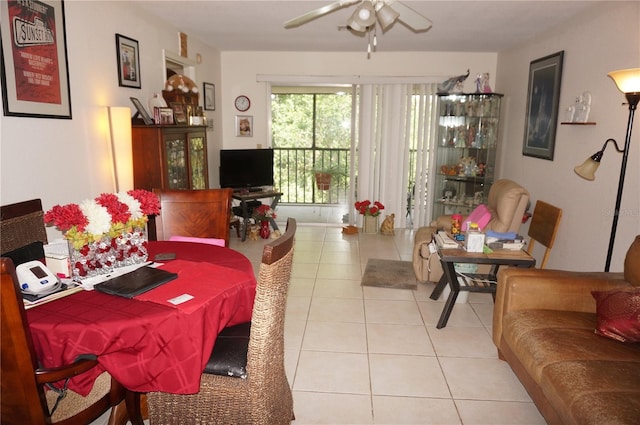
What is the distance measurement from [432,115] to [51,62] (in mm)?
4304

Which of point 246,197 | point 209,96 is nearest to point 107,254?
point 246,197

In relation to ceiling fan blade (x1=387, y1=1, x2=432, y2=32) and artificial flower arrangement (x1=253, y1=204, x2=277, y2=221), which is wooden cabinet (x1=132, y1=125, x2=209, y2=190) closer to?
artificial flower arrangement (x1=253, y1=204, x2=277, y2=221)

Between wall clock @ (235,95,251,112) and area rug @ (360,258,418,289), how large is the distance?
2592mm

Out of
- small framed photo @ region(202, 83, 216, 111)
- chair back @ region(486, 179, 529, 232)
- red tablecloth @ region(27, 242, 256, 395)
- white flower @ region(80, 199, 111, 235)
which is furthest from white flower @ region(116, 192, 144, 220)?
small framed photo @ region(202, 83, 216, 111)

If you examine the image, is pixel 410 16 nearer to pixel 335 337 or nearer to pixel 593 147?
pixel 593 147

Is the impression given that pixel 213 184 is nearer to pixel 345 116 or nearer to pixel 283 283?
pixel 345 116

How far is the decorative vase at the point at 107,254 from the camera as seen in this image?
172cm

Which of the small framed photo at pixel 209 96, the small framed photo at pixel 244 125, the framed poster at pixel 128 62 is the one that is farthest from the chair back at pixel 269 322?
the small framed photo at pixel 244 125

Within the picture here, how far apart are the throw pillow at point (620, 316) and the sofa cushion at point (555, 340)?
0.04 m

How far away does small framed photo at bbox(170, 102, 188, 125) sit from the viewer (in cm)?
356

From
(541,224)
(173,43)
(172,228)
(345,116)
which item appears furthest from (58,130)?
(345,116)

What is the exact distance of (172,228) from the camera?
8.50 feet

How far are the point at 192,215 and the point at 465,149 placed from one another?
3.59m

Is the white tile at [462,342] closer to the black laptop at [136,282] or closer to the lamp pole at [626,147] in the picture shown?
the lamp pole at [626,147]
